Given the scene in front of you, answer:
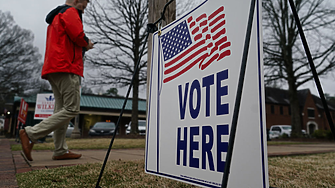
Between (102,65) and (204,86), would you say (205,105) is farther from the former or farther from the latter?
(102,65)

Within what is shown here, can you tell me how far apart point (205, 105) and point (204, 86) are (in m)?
0.10

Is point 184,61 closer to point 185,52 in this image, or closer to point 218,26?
point 185,52

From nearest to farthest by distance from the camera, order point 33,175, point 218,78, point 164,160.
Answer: point 218,78, point 164,160, point 33,175

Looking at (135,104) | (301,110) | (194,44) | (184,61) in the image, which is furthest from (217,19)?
(301,110)

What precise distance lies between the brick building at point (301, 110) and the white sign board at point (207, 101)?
35.3 metres

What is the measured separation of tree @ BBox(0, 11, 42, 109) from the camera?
2073 centimetres

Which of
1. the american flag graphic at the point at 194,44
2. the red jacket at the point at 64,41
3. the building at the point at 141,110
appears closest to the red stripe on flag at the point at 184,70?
the american flag graphic at the point at 194,44

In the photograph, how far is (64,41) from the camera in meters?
2.73

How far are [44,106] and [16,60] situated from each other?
1545 cm

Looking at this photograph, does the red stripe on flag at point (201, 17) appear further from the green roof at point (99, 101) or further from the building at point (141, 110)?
the green roof at point (99, 101)

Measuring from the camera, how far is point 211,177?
1076 millimetres

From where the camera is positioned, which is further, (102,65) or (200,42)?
(102,65)

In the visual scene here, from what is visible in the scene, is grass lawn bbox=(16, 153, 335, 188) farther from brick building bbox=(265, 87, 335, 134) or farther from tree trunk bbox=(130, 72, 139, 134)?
brick building bbox=(265, 87, 335, 134)

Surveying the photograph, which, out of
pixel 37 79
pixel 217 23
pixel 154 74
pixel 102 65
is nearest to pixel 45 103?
pixel 102 65
